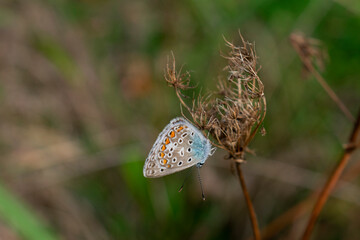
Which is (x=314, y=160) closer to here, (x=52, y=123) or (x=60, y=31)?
(x=52, y=123)

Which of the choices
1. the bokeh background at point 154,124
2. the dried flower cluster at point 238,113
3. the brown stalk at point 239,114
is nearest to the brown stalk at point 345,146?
the brown stalk at point 239,114

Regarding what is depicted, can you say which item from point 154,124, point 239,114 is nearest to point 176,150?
point 239,114

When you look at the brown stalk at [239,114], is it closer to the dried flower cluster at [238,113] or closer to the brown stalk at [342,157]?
the dried flower cluster at [238,113]

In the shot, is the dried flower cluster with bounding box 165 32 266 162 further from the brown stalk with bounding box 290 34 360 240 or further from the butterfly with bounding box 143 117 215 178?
the brown stalk with bounding box 290 34 360 240

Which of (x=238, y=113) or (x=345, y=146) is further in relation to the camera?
(x=345, y=146)

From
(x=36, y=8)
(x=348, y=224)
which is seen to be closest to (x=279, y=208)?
(x=348, y=224)

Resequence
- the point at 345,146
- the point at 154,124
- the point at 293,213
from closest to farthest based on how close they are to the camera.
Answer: the point at 345,146 < the point at 293,213 < the point at 154,124

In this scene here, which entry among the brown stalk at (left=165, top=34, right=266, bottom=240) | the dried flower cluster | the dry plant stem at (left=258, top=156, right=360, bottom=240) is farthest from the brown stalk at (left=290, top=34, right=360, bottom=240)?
the dry plant stem at (left=258, top=156, right=360, bottom=240)

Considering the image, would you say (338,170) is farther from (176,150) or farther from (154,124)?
(154,124)
